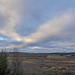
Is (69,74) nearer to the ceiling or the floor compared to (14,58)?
nearer to the floor

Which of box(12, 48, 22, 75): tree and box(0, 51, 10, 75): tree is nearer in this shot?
box(0, 51, 10, 75): tree

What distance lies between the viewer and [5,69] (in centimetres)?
785

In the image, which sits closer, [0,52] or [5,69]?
[5,69]

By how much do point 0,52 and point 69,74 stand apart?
13.6m

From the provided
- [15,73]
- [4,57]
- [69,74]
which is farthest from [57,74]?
[4,57]

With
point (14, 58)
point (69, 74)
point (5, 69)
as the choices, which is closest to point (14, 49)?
point (14, 58)

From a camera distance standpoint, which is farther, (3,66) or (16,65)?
(16,65)

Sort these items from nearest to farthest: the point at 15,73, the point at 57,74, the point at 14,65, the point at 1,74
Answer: the point at 1,74
the point at 15,73
the point at 14,65
the point at 57,74

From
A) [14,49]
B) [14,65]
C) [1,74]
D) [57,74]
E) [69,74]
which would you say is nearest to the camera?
[1,74]

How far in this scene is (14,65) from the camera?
392 inches

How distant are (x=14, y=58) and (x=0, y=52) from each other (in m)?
2.62

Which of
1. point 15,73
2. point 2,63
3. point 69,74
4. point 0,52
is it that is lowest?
point 69,74

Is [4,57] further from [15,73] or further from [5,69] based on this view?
[15,73]

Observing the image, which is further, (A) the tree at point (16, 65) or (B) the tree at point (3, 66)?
(A) the tree at point (16, 65)
